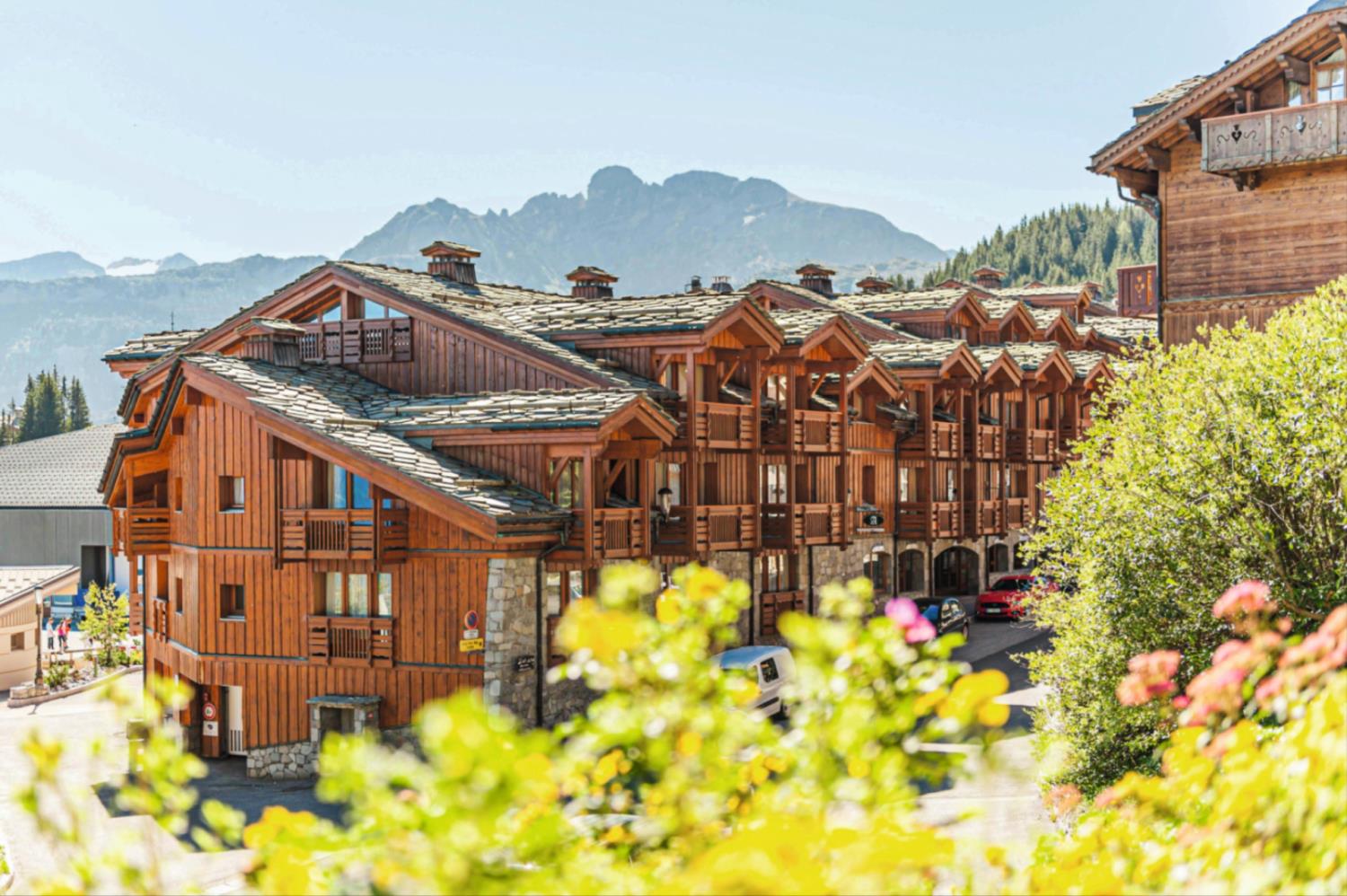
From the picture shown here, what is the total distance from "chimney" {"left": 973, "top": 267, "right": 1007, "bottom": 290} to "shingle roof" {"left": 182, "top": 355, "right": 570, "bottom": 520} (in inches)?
1962

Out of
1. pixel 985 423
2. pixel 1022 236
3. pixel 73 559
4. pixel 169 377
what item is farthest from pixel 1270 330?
pixel 1022 236

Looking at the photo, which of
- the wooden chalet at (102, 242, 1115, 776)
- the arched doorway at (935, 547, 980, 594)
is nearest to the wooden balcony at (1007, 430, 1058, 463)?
the arched doorway at (935, 547, 980, 594)

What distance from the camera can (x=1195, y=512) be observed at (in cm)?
1773

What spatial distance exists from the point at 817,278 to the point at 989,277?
70.3ft

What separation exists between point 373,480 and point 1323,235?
19.3 meters

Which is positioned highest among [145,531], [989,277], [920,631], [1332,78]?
[989,277]

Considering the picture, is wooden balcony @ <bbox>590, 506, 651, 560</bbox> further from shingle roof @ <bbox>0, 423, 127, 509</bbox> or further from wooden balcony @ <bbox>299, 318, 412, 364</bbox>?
shingle roof @ <bbox>0, 423, 127, 509</bbox>

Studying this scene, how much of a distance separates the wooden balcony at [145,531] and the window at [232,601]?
353 cm

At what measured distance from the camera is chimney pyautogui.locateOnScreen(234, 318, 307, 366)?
33938 millimetres

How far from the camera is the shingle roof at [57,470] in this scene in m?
74.1

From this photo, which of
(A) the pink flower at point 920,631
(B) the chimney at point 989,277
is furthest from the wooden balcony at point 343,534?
(B) the chimney at point 989,277

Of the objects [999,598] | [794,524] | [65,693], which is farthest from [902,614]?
[65,693]

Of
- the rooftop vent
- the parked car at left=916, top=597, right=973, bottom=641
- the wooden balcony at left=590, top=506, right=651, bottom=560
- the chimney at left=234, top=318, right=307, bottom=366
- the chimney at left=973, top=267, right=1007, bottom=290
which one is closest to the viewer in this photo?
the wooden balcony at left=590, top=506, right=651, bottom=560

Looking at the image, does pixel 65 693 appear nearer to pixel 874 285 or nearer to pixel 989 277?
pixel 874 285
